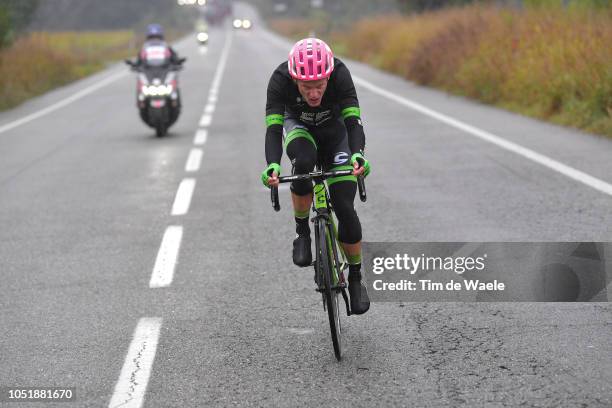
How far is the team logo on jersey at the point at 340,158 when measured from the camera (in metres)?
5.55

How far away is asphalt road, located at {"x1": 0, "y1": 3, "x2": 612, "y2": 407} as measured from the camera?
4691 mm

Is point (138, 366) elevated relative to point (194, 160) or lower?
elevated

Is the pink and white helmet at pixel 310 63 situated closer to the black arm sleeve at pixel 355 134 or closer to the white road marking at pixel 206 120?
the black arm sleeve at pixel 355 134

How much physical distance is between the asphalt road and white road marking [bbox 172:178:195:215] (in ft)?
0.32

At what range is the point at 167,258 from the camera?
756 centimetres

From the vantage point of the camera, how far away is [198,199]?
10.1 metres

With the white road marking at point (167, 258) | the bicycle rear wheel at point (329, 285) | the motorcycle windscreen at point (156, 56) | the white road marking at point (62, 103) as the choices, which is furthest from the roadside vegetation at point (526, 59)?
the bicycle rear wheel at point (329, 285)

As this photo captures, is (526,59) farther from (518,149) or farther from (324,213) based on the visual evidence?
(324,213)

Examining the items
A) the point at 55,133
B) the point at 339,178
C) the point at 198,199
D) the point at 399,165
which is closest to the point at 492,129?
the point at 399,165

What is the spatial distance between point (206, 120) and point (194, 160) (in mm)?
5663

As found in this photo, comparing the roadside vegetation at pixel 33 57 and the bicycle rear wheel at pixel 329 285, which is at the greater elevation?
the bicycle rear wheel at pixel 329 285

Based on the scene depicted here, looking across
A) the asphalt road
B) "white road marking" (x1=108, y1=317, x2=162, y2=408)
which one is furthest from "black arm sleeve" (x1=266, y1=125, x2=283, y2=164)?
"white road marking" (x1=108, y1=317, x2=162, y2=408)

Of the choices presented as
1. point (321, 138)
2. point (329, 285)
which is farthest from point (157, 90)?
point (329, 285)

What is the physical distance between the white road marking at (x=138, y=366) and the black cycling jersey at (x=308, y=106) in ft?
4.15
